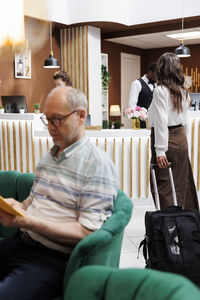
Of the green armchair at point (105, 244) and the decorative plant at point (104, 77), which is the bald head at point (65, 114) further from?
the decorative plant at point (104, 77)

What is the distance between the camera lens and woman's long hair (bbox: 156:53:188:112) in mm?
2955

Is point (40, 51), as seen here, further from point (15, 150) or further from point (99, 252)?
point (99, 252)

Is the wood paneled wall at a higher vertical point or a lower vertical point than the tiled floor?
higher

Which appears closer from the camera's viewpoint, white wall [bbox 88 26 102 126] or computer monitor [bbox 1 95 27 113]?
computer monitor [bbox 1 95 27 113]

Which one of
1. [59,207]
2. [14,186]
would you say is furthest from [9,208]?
[14,186]

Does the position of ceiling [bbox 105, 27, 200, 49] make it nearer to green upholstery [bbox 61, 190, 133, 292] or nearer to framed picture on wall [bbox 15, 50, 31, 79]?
framed picture on wall [bbox 15, 50, 31, 79]

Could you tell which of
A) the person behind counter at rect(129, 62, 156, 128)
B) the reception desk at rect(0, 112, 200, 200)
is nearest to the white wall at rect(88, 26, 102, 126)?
the person behind counter at rect(129, 62, 156, 128)

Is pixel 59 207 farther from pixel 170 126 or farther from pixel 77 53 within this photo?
pixel 77 53

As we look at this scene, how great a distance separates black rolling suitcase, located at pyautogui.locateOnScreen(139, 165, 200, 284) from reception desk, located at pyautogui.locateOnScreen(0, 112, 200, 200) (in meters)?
2.08

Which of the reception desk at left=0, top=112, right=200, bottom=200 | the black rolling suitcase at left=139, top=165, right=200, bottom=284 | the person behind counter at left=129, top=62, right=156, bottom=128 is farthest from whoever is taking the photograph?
the person behind counter at left=129, top=62, right=156, bottom=128

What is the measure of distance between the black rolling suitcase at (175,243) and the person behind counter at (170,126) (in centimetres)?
70

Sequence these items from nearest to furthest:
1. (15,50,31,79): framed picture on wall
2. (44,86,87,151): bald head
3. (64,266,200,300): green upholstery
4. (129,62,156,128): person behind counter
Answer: (64,266,200,300): green upholstery < (44,86,87,151): bald head < (129,62,156,128): person behind counter < (15,50,31,79): framed picture on wall

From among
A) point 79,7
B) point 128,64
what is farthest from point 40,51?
point 128,64

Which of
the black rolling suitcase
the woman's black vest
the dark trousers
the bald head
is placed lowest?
the black rolling suitcase
